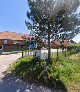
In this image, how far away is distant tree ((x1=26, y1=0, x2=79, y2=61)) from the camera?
19172 mm

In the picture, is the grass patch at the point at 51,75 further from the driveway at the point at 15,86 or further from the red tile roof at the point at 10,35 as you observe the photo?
the red tile roof at the point at 10,35

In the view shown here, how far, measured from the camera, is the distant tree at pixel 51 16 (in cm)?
1917

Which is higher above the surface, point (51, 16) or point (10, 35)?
point (10, 35)

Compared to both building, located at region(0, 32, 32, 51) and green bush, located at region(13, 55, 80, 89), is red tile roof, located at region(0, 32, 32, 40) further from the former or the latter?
green bush, located at region(13, 55, 80, 89)

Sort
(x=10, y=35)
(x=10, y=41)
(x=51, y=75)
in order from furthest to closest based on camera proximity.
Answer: (x=10, y=35) < (x=10, y=41) < (x=51, y=75)

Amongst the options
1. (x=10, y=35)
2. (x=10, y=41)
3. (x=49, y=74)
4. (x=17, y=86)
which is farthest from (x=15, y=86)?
(x=10, y=35)

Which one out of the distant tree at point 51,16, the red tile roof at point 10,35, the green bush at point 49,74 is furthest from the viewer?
the red tile roof at point 10,35

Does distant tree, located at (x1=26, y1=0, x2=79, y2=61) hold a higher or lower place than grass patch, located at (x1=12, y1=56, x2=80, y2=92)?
higher

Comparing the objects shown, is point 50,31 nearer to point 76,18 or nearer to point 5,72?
point 76,18

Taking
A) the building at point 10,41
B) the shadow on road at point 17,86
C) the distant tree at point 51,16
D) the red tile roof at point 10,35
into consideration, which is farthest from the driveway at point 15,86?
the red tile roof at point 10,35

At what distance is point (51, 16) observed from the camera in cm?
1912

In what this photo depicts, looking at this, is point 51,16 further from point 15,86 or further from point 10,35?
point 10,35

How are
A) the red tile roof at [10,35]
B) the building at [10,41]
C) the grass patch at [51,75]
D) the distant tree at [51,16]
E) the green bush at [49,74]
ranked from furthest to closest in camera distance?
1. the red tile roof at [10,35]
2. the building at [10,41]
3. the distant tree at [51,16]
4. the green bush at [49,74]
5. the grass patch at [51,75]

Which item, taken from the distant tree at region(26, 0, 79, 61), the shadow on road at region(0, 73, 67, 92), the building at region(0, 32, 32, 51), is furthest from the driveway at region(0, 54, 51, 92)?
the building at region(0, 32, 32, 51)
